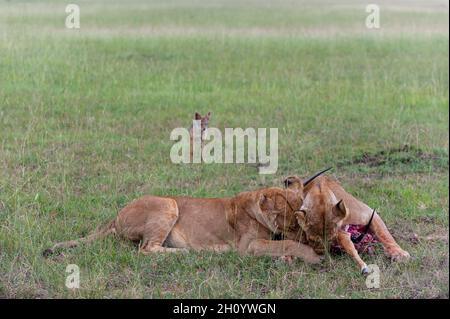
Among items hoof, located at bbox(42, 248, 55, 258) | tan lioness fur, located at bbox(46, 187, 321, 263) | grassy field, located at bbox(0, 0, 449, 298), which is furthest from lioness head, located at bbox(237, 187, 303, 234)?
hoof, located at bbox(42, 248, 55, 258)

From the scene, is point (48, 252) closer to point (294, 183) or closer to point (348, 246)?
point (294, 183)

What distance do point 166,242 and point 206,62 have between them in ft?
23.8

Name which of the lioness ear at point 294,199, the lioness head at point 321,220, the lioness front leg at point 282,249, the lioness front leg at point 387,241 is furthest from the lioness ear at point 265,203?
the lioness front leg at point 387,241

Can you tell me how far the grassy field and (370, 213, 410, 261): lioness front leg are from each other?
0.36 ft

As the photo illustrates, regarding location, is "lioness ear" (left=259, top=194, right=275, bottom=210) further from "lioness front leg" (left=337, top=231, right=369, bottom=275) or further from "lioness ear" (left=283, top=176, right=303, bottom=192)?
"lioness front leg" (left=337, top=231, right=369, bottom=275)

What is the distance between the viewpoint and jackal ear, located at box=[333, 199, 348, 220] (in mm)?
5484

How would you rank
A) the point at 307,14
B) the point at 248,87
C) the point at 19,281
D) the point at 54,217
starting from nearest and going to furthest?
the point at 19,281 → the point at 54,217 → the point at 248,87 → the point at 307,14

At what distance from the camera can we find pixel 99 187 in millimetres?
7367

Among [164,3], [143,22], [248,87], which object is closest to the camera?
[248,87]

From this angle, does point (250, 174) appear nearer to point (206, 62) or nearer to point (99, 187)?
point (99, 187)

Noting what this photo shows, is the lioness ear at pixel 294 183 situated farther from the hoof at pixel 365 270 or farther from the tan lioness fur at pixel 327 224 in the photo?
the hoof at pixel 365 270

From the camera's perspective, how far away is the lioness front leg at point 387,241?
18.6 feet

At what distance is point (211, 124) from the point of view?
9.73 metres

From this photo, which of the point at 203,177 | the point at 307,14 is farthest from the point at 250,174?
the point at 307,14
